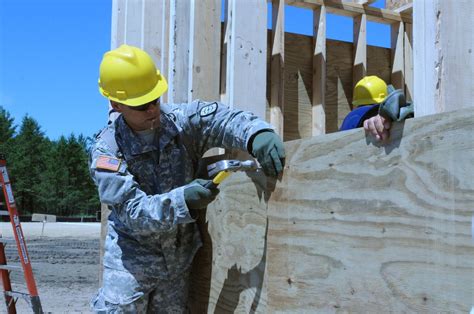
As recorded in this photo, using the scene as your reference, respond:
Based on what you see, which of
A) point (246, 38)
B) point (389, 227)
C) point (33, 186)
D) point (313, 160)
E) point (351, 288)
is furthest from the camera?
point (33, 186)

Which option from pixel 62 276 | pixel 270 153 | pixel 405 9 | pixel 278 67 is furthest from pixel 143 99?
pixel 62 276

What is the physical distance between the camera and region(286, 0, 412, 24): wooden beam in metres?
4.67

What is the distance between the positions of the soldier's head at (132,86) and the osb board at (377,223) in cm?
77

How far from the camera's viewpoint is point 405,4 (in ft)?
16.4

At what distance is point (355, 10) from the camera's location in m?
4.86

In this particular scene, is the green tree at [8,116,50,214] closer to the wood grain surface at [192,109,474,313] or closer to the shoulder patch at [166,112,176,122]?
the shoulder patch at [166,112,176,122]

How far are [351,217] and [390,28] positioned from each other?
3673 mm

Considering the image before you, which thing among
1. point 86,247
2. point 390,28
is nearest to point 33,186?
point 86,247

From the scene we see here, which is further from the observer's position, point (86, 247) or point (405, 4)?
point (86, 247)

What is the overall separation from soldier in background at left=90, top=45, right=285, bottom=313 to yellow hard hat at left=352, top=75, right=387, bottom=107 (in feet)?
5.10

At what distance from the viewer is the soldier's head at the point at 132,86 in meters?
2.60

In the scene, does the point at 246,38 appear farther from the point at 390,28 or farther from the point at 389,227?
the point at 390,28

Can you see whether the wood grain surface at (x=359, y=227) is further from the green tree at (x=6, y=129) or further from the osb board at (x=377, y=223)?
the green tree at (x=6, y=129)

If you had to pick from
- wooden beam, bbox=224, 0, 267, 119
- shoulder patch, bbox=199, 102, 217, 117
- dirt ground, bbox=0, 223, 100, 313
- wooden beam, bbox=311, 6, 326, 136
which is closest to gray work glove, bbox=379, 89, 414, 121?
shoulder patch, bbox=199, 102, 217, 117
